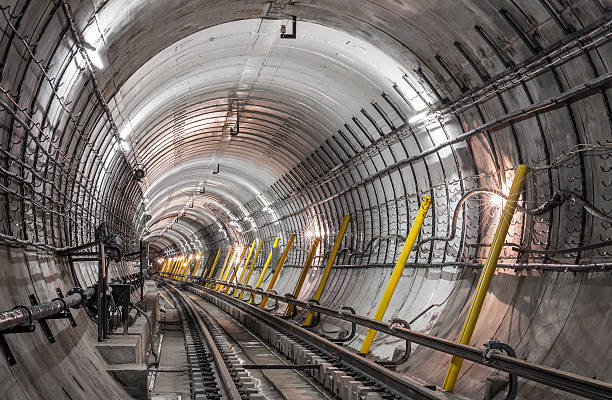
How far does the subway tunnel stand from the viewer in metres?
6.67

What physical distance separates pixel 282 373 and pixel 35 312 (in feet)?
20.8

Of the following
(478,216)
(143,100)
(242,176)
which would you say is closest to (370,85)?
(478,216)

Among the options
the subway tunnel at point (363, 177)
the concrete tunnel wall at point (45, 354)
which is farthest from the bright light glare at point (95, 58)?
the concrete tunnel wall at point (45, 354)

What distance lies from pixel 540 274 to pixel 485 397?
195 centimetres

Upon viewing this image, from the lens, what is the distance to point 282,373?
435 inches

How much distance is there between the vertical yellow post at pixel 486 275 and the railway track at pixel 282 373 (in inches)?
20.4

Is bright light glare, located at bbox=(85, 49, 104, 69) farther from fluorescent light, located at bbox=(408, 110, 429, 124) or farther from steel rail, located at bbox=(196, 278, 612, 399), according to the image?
fluorescent light, located at bbox=(408, 110, 429, 124)

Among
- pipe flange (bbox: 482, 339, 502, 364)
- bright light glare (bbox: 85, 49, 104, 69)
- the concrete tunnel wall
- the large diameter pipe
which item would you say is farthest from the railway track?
bright light glare (bbox: 85, 49, 104, 69)

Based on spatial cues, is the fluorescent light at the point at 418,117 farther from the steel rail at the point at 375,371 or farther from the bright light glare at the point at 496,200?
the steel rail at the point at 375,371

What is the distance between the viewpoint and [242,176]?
2741 cm

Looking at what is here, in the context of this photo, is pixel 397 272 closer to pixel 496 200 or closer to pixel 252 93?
pixel 496 200

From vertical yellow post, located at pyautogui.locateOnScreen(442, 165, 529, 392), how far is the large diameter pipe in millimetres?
4679

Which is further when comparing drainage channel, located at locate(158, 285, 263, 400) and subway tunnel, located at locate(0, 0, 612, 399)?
drainage channel, located at locate(158, 285, 263, 400)

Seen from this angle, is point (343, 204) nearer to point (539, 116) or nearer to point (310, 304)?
point (310, 304)
